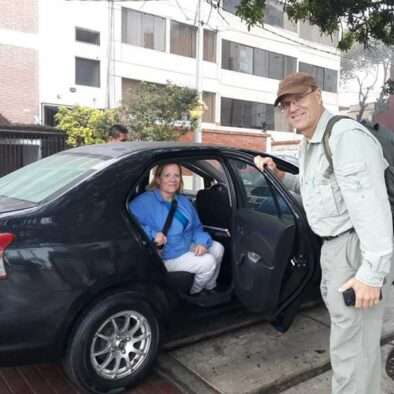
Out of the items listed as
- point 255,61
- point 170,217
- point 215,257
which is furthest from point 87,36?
point 215,257

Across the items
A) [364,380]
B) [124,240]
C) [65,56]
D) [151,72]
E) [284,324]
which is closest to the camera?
[364,380]

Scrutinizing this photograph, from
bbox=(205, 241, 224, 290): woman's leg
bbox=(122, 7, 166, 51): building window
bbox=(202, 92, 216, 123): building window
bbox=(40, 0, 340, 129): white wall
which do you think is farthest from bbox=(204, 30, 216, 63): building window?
bbox=(205, 241, 224, 290): woman's leg

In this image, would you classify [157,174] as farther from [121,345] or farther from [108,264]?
[121,345]

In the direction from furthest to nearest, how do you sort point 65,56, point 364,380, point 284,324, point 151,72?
1. point 151,72
2. point 65,56
3. point 284,324
4. point 364,380

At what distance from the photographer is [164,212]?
3521 mm

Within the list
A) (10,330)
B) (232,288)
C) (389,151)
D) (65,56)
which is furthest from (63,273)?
(65,56)

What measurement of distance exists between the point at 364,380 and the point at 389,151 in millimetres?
1145

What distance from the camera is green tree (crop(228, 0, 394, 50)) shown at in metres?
4.93

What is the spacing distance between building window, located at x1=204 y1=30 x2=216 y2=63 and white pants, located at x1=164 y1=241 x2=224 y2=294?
23.1 m

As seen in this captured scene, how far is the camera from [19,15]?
1905cm

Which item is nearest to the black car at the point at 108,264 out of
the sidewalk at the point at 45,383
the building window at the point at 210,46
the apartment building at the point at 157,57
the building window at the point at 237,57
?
the sidewalk at the point at 45,383

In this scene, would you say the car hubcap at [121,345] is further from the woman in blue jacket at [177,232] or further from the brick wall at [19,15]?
the brick wall at [19,15]

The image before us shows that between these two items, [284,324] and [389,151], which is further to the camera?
[284,324]

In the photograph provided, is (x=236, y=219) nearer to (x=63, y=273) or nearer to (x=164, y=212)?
(x=164, y=212)
